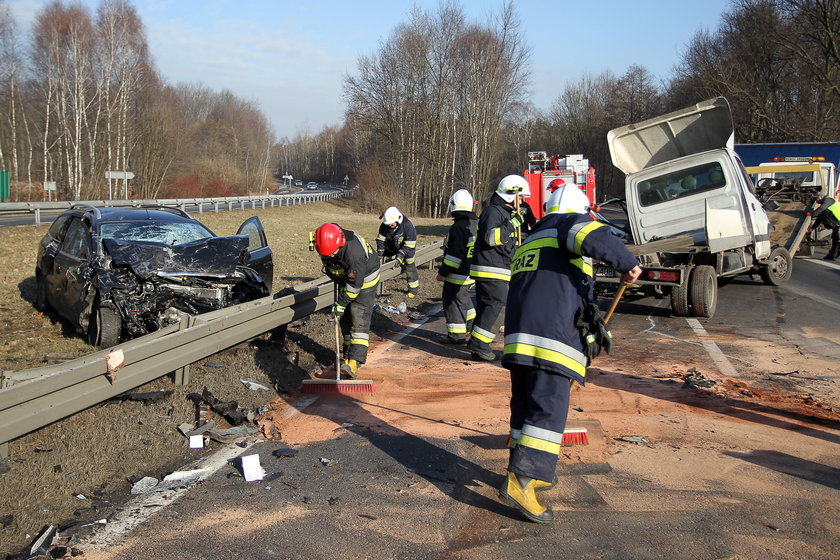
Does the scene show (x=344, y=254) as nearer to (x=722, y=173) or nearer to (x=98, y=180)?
(x=722, y=173)

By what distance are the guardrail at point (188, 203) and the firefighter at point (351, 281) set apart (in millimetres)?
15268

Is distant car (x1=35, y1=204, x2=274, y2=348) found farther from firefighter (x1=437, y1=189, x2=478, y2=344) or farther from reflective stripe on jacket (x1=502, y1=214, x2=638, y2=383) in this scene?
reflective stripe on jacket (x1=502, y1=214, x2=638, y2=383)

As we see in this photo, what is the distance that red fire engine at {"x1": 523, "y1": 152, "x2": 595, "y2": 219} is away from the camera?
2180 centimetres

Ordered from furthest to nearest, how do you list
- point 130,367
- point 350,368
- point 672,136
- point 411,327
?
point 672,136
point 411,327
point 350,368
point 130,367

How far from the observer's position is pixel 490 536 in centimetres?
371

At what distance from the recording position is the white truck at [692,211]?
1014cm

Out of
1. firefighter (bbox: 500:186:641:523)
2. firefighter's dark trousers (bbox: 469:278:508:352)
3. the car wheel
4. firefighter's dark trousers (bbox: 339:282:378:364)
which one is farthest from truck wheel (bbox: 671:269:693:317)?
the car wheel

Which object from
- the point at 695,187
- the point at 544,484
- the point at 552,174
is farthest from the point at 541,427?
the point at 552,174

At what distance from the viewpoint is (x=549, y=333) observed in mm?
4074

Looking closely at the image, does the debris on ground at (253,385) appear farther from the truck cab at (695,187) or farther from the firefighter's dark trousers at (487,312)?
the truck cab at (695,187)

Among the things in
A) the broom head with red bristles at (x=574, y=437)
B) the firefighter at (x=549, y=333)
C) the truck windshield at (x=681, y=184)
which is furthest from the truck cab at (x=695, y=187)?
the firefighter at (x=549, y=333)

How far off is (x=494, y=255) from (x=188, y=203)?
89.6ft

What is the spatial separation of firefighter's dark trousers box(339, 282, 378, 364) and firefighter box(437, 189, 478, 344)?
4.89 feet

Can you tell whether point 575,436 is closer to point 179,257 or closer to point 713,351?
point 713,351
